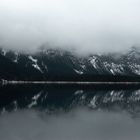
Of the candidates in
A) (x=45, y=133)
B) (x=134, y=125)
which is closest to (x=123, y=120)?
(x=134, y=125)

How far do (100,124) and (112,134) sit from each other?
30.7 ft

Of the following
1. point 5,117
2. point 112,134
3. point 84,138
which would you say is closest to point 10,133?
point 84,138

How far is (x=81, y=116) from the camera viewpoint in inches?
2554

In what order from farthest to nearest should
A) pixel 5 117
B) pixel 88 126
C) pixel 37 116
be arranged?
pixel 37 116, pixel 5 117, pixel 88 126

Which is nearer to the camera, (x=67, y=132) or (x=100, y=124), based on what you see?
(x=67, y=132)

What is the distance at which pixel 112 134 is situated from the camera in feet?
149

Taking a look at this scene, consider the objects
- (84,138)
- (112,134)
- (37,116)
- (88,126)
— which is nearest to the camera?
(84,138)

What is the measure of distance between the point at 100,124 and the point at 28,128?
11494 millimetres

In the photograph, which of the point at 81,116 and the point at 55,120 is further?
the point at 81,116

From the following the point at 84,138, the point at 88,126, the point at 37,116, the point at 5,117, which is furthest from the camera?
the point at 37,116

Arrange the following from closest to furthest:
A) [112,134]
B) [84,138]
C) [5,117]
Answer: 1. [84,138]
2. [112,134]
3. [5,117]

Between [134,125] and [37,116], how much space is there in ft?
47.1

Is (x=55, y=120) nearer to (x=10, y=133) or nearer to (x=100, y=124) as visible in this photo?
(x=100, y=124)

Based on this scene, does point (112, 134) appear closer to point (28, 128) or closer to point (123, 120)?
point (28, 128)
